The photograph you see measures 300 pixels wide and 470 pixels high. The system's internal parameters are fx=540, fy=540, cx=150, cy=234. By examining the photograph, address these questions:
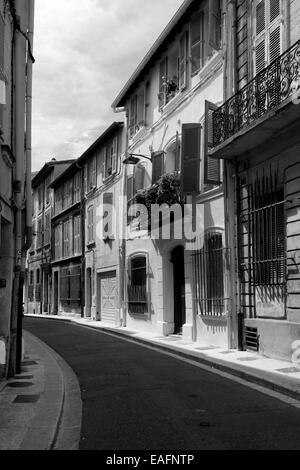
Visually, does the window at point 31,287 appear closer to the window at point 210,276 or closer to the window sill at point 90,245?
the window sill at point 90,245

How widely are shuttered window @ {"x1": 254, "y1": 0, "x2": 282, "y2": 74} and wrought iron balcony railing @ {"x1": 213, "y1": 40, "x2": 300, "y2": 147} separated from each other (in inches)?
30.1

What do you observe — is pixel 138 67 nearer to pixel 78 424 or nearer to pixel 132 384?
pixel 132 384

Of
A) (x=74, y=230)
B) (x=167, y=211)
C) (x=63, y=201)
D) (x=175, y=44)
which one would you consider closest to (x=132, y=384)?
(x=167, y=211)

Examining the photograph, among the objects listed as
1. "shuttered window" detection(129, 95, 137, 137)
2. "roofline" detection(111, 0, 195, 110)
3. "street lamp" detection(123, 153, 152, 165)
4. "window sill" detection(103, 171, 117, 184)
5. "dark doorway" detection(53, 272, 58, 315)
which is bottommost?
"dark doorway" detection(53, 272, 58, 315)

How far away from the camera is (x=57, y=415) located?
6418mm

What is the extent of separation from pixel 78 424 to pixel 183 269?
1088 cm

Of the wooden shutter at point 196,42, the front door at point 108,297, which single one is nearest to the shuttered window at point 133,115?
the wooden shutter at point 196,42

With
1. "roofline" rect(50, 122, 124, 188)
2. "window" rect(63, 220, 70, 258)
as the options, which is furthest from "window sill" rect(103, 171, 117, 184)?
"window" rect(63, 220, 70, 258)

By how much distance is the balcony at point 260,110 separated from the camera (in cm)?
982

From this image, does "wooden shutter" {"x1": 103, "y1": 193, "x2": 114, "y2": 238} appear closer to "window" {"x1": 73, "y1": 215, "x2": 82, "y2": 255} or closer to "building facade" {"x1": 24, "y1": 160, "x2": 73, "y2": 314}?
"window" {"x1": 73, "y1": 215, "x2": 82, "y2": 255}

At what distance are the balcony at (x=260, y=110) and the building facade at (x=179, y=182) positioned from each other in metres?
0.72

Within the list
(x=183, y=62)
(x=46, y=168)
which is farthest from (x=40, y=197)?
(x=183, y=62)

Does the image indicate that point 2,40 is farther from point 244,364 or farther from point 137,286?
point 137,286

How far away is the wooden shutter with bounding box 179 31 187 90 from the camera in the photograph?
16267 mm
